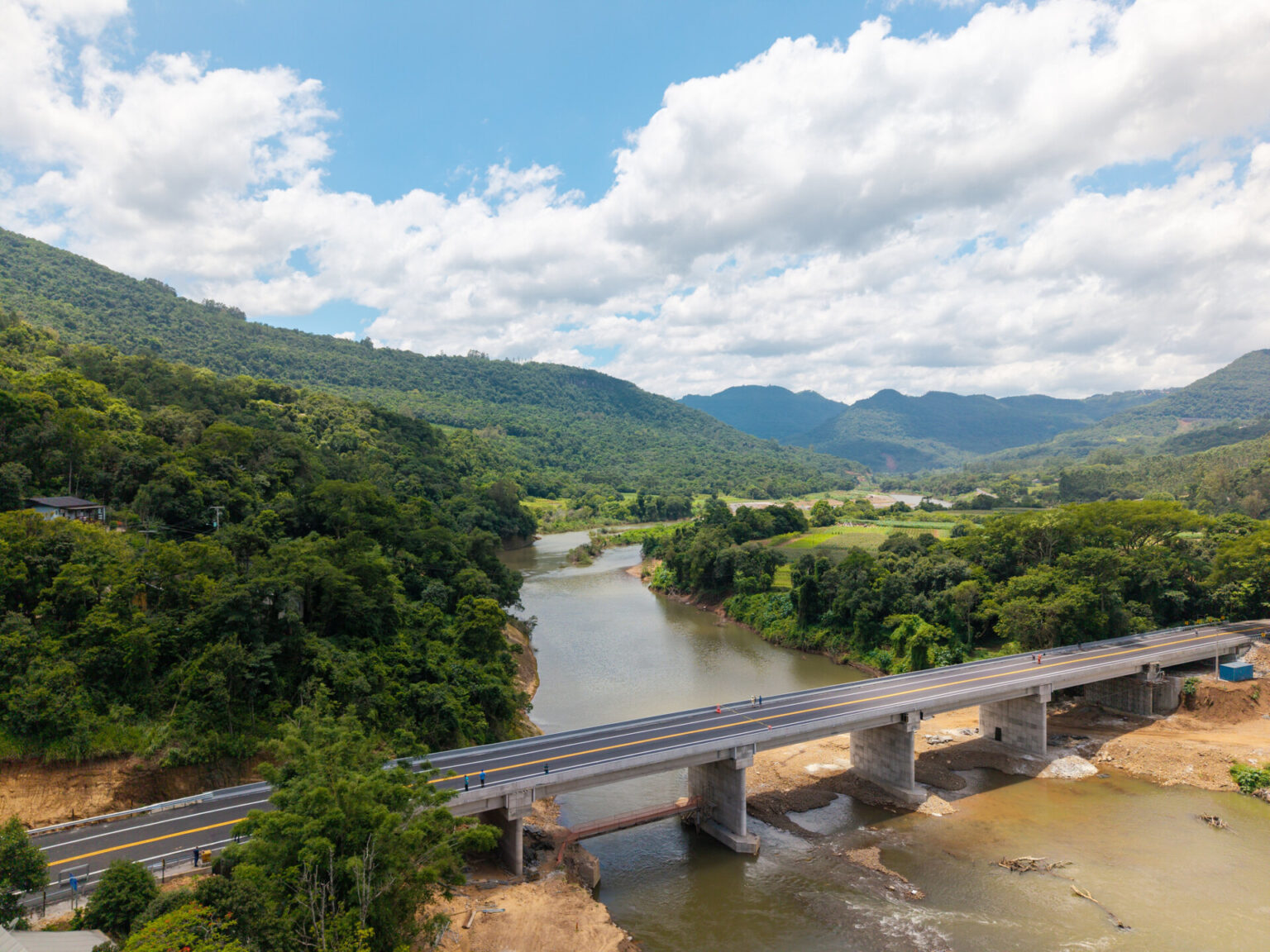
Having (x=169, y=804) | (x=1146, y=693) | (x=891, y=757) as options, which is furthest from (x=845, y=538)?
(x=169, y=804)

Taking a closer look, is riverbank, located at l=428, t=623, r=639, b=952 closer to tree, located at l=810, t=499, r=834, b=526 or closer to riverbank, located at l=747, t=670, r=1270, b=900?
riverbank, located at l=747, t=670, r=1270, b=900

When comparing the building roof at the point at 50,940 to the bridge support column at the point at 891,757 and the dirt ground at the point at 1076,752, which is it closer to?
the dirt ground at the point at 1076,752

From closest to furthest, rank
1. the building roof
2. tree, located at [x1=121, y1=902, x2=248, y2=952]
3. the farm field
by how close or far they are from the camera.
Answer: the building roof
tree, located at [x1=121, y1=902, x2=248, y2=952]
the farm field

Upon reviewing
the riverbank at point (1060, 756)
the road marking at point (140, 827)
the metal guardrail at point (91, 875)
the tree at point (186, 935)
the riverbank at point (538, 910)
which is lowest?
the riverbank at point (1060, 756)

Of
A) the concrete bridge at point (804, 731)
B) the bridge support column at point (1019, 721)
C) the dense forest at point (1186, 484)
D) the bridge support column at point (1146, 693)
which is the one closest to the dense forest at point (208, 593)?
the concrete bridge at point (804, 731)

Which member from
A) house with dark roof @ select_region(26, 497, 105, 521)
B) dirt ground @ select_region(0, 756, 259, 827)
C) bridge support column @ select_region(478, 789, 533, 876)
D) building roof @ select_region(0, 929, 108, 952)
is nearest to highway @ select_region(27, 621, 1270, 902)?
bridge support column @ select_region(478, 789, 533, 876)
